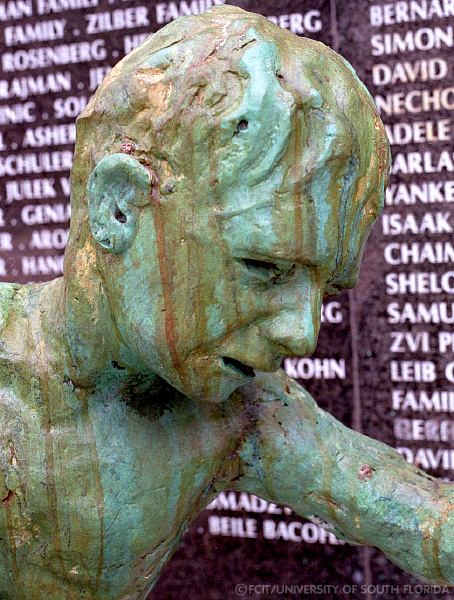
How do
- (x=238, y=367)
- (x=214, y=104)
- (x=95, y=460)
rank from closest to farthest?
1. (x=214, y=104)
2. (x=238, y=367)
3. (x=95, y=460)

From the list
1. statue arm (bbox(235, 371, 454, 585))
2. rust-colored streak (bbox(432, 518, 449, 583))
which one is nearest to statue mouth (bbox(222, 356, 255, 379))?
statue arm (bbox(235, 371, 454, 585))

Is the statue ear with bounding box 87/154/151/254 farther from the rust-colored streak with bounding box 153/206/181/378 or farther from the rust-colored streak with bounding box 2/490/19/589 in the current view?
the rust-colored streak with bounding box 2/490/19/589

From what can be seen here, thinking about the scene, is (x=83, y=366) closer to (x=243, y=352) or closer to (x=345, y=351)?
(x=243, y=352)

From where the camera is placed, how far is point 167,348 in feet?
2.85

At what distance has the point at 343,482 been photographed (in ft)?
3.61

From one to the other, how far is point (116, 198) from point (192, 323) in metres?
0.16

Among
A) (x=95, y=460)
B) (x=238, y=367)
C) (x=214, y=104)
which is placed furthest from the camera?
(x=95, y=460)

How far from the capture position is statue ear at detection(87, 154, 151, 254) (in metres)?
0.82

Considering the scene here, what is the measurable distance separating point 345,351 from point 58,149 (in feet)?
2.90

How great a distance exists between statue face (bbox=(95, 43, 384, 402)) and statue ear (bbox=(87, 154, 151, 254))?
0.01 m

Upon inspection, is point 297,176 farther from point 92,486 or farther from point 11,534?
point 11,534

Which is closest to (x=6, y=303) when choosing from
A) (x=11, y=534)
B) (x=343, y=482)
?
(x=11, y=534)

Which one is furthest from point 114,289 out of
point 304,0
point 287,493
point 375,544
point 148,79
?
point 304,0

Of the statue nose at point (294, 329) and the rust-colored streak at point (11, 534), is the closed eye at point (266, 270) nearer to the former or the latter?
the statue nose at point (294, 329)
